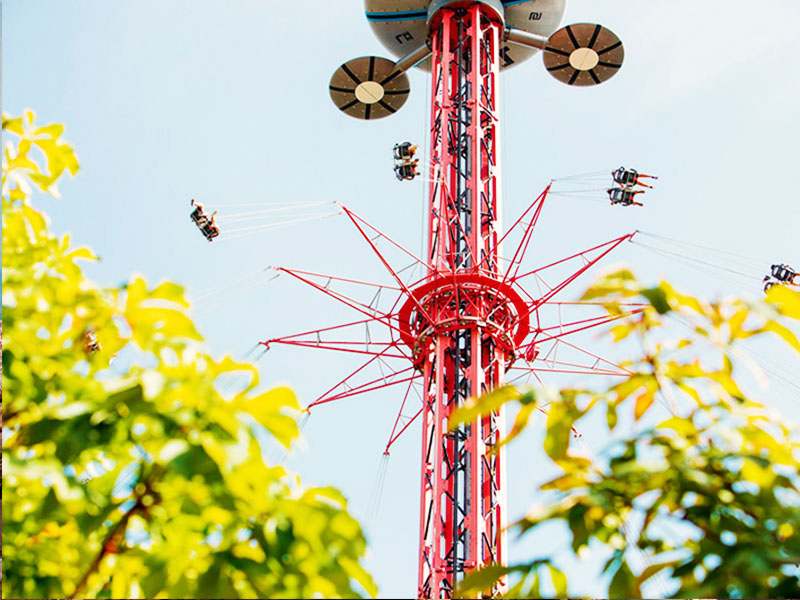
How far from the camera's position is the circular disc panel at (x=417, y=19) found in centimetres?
1875

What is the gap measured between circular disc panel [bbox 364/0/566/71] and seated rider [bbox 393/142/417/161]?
12.7ft

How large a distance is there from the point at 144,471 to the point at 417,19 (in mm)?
17633

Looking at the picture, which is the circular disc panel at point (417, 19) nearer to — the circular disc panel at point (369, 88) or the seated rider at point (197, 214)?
the circular disc panel at point (369, 88)

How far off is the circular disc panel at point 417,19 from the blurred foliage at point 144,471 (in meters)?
16.9

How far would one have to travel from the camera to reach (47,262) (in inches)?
113

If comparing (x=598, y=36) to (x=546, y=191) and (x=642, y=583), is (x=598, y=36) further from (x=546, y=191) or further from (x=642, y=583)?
(x=642, y=583)

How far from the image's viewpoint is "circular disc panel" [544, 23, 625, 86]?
19.2 m

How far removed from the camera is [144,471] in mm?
2344

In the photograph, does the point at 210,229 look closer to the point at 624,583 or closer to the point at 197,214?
the point at 197,214

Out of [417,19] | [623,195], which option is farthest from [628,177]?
[417,19]

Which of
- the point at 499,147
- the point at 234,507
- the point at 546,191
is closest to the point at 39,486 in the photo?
the point at 234,507

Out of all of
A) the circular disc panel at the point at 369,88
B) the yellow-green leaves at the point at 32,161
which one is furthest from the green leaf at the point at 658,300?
the circular disc panel at the point at 369,88

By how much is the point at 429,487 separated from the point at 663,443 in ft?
37.0

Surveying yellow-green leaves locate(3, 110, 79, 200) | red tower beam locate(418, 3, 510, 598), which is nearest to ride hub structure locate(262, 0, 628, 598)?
red tower beam locate(418, 3, 510, 598)
